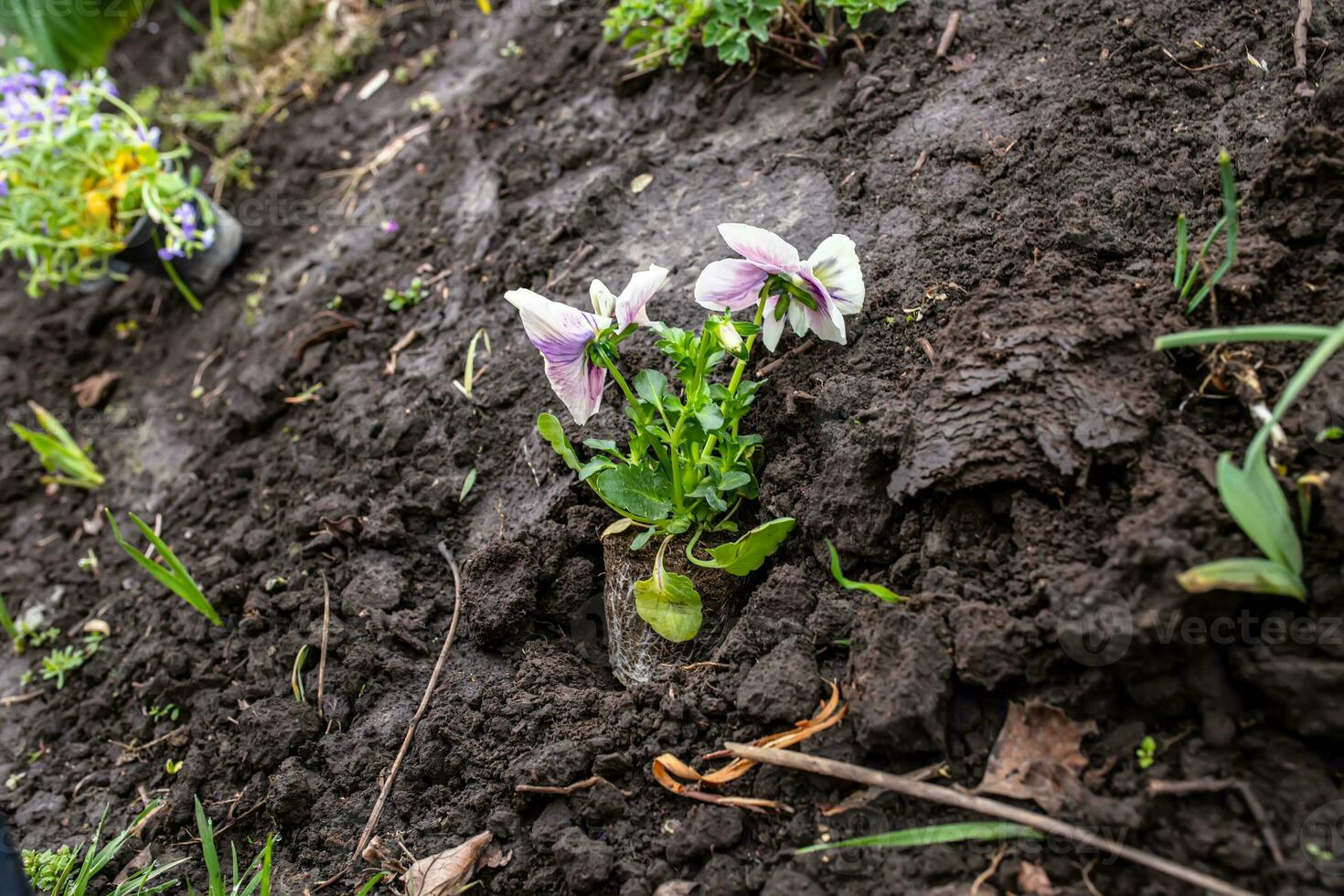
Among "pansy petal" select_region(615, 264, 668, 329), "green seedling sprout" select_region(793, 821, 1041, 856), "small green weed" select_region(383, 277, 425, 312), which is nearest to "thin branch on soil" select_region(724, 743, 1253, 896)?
"green seedling sprout" select_region(793, 821, 1041, 856)

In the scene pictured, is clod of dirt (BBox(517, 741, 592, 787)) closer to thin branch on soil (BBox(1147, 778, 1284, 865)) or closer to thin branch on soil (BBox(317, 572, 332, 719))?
thin branch on soil (BBox(317, 572, 332, 719))

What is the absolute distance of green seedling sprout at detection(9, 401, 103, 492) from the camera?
2.78 metres

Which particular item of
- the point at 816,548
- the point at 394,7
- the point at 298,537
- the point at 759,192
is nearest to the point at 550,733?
the point at 816,548

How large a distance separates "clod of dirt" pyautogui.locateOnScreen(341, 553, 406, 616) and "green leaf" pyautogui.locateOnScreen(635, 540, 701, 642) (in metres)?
0.61

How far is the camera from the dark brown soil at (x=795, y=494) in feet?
4.10

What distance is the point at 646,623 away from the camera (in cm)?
173

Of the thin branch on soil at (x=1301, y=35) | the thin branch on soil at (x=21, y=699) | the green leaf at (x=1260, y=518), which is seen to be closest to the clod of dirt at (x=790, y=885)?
the green leaf at (x=1260, y=518)

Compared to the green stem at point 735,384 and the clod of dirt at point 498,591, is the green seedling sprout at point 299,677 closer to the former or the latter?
the clod of dirt at point 498,591

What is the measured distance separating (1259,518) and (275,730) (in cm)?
163

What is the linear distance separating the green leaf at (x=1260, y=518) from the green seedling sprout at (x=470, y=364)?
5.12 feet

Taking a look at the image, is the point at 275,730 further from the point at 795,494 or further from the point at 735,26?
the point at 735,26

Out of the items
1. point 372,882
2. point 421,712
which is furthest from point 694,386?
point 372,882

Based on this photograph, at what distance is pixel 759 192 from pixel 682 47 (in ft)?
1.84

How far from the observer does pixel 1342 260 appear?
1421 millimetres
